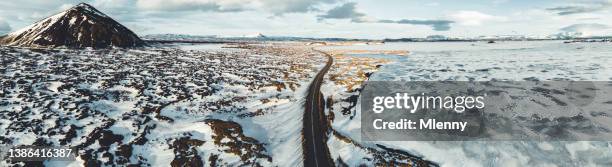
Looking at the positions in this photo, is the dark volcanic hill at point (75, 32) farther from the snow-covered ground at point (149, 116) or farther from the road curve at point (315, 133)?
the road curve at point (315, 133)

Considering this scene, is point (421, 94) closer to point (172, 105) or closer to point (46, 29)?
point (172, 105)

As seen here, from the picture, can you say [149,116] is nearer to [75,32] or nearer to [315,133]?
[315,133]

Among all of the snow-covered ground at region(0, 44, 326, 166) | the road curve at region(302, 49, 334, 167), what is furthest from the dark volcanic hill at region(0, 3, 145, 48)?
the road curve at region(302, 49, 334, 167)

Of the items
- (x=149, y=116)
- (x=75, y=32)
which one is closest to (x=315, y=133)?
(x=149, y=116)

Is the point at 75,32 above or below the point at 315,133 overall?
above

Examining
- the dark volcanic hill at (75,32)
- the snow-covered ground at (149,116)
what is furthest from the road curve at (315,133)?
the dark volcanic hill at (75,32)

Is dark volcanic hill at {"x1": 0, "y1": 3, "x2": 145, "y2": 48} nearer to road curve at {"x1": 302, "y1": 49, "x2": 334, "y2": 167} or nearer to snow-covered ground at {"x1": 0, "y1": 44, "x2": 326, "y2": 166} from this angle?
snow-covered ground at {"x1": 0, "y1": 44, "x2": 326, "y2": 166}
